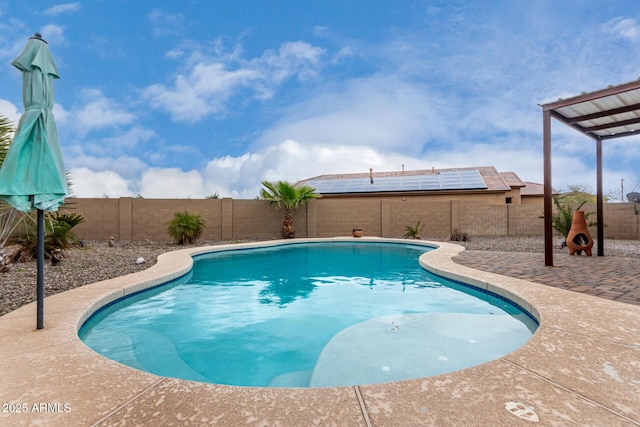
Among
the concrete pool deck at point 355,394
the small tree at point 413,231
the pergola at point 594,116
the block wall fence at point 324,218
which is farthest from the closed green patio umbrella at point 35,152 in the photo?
the small tree at point 413,231

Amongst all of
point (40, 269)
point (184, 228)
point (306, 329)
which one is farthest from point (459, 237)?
point (40, 269)

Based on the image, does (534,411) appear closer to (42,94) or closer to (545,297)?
(545,297)

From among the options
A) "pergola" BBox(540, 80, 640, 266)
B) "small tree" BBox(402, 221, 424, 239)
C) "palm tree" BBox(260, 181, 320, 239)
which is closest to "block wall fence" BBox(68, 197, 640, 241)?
"small tree" BBox(402, 221, 424, 239)

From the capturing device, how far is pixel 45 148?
117 inches

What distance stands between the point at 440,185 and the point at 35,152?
21704 mm

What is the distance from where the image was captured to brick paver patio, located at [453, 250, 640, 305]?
15.0ft

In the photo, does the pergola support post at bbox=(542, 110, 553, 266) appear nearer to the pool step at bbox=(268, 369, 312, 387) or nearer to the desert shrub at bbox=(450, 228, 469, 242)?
the pool step at bbox=(268, 369, 312, 387)

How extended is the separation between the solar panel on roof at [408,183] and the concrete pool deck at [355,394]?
1980 centimetres

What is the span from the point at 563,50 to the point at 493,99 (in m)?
3.78

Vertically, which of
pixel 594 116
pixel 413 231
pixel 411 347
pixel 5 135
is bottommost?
pixel 411 347

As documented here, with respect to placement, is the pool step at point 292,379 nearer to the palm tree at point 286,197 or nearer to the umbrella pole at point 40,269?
the umbrella pole at point 40,269

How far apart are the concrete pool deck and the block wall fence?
40.1 feet

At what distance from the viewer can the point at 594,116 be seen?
6559mm

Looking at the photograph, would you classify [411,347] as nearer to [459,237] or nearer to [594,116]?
[594,116]
